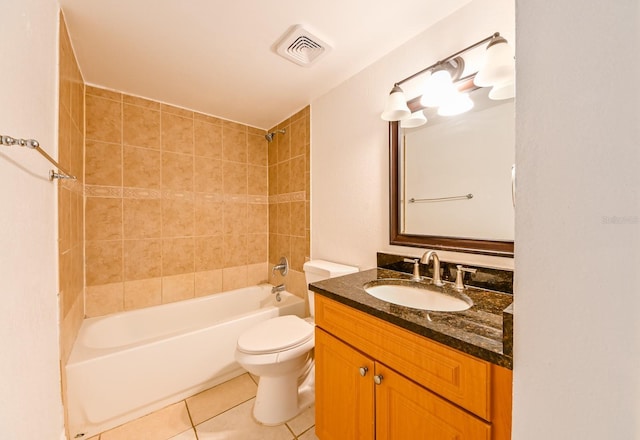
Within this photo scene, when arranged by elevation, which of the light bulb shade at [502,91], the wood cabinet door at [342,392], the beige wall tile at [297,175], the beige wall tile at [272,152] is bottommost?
the wood cabinet door at [342,392]

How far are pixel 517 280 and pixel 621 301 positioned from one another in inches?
4.7

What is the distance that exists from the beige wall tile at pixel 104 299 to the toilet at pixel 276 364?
120 centimetres

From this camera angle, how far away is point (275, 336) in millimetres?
1382

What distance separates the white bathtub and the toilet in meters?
0.39

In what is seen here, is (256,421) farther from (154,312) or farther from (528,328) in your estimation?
(528,328)

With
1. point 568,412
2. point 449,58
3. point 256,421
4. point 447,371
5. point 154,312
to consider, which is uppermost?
point 449,58

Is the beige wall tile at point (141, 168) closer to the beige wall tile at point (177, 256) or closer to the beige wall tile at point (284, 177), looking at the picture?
the beige wall tile at point (177, 256)

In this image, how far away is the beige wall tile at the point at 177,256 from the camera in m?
2.03

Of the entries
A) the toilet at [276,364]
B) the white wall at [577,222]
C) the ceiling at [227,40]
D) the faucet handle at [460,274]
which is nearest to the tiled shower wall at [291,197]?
the ceiling at [227,40]

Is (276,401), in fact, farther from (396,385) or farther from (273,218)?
(273,218)

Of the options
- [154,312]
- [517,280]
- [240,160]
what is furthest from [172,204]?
[517,280]

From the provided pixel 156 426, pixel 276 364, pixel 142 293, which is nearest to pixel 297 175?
pixel 276 364

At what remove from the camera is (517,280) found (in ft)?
1.39

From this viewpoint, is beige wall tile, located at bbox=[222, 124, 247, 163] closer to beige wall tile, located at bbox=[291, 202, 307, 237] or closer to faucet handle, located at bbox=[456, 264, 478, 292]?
beige wall tile, located at bbox=[291, 202, 307, 237]
